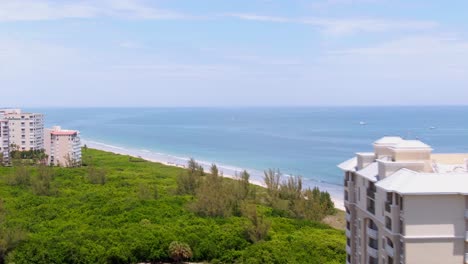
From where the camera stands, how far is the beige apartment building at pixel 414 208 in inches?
507

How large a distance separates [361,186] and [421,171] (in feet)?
6.16

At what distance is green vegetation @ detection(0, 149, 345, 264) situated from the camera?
24.1 meters

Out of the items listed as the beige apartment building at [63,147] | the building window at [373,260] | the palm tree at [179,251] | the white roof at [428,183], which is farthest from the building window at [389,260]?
the beige apartment building at [63,147]

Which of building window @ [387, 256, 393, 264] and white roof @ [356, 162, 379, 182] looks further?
white roof @ [356, 162, 379, 182]

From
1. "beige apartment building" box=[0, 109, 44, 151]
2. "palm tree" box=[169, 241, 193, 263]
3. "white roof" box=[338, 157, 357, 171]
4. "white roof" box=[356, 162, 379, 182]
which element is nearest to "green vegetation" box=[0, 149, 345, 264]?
"palm tree" box=[169, 241, 193, 263]

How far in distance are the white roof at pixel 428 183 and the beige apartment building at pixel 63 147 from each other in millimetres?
50706

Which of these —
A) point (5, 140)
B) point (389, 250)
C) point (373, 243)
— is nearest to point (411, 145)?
point (373, 243)

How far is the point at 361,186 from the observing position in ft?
52.0

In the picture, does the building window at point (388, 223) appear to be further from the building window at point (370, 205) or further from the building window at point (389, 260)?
the building window at point (370, 205)

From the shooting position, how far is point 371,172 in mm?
15234

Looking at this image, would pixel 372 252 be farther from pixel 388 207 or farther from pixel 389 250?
pixel 388 207

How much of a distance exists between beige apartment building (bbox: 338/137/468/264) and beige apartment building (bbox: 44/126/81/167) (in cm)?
4933

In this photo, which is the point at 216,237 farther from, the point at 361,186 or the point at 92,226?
the point at 361,186

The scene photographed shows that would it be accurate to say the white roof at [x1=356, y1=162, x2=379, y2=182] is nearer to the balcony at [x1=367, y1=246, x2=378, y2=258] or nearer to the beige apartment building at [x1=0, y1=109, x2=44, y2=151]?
the balcony at [x1=367, y1=246, x2=378, y2=258]
